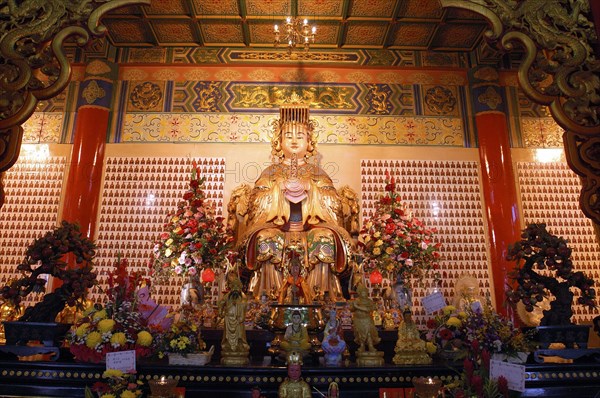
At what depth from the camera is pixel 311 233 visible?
689 centimetres

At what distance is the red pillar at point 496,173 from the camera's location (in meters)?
7.78

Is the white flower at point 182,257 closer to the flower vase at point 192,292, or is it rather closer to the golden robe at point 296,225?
the flower vase at point 192,292

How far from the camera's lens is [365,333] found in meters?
3.89

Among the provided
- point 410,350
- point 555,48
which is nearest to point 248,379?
point 410,350

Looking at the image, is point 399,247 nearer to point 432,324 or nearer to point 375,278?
point 375,278

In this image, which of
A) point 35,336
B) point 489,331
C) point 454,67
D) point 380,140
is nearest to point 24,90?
point 35,336

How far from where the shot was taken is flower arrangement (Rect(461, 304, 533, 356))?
370 cm

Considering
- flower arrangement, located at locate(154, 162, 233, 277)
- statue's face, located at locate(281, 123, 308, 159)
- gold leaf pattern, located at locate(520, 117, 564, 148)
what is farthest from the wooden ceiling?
flower arrangement, located at locate(154, 162, 233, 277)

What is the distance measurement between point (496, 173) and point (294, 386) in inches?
253

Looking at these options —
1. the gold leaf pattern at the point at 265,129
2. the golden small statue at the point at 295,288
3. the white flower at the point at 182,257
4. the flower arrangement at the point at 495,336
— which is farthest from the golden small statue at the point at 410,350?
the gold leaf pattern at the point at 265,129

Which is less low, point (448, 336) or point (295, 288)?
point (295, 288)

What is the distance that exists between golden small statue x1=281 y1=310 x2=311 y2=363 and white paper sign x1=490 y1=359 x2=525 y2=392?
1414 mm

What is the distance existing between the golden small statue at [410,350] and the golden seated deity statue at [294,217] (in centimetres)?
219

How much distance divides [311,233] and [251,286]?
1150mm
